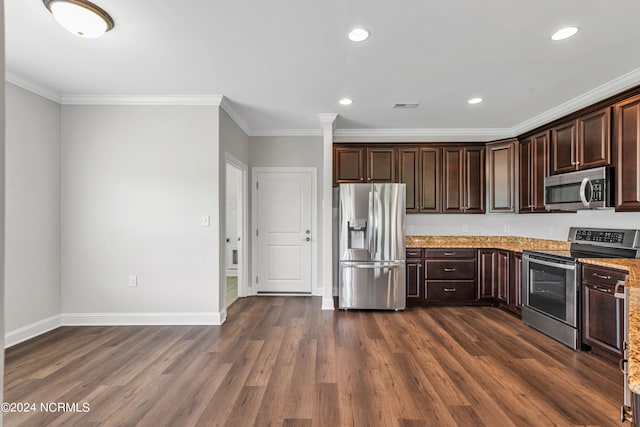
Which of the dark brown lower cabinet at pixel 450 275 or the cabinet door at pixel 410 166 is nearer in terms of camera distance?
the dark brown lower cabinet at pixel 450 275

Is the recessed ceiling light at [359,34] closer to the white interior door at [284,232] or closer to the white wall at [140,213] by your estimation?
the white wall at [140,213]

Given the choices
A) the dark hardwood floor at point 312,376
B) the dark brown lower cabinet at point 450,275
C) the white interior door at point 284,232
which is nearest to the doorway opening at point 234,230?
the white interior door at point 284,232

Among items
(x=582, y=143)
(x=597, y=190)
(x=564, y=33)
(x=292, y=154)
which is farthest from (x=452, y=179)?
(x=564, y=33)

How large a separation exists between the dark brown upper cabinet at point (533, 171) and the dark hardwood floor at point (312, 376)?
5.19ft

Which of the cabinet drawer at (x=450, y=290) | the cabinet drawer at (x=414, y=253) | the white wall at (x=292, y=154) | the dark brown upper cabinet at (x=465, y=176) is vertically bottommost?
the cabinet drawer at (x=450, y=290)

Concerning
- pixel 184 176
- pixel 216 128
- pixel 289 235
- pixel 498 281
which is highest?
pixel 216 128

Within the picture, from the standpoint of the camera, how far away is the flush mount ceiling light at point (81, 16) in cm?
200

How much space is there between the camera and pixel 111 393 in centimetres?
232

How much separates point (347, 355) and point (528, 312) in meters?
2.26

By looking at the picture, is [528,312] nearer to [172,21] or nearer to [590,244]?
[590,244]

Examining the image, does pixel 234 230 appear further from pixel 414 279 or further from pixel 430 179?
pixel 430 179

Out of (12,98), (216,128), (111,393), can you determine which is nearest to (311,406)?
(111,393)

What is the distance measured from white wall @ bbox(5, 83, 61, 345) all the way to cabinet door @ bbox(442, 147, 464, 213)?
16.2ft

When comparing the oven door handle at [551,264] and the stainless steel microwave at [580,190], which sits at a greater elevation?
the stainless steel microwave at [580,190]
